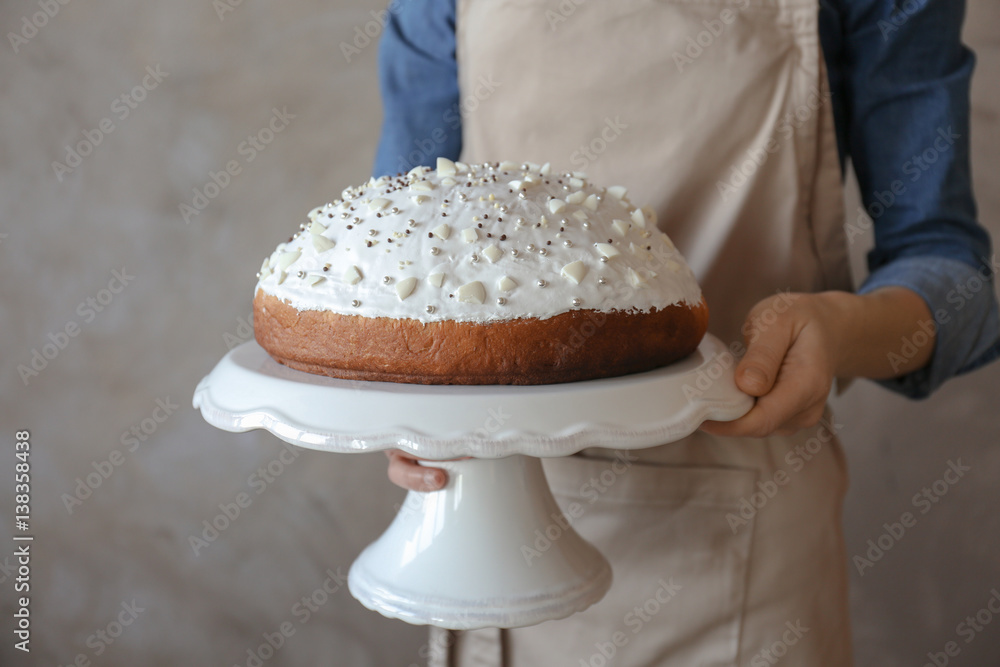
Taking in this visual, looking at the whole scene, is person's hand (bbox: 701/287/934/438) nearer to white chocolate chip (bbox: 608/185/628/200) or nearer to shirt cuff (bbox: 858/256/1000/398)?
shirt cuff (bbox: 858/256/1000/398)

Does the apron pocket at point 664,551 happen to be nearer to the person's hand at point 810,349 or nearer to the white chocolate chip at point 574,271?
the person's hand at point 810,349

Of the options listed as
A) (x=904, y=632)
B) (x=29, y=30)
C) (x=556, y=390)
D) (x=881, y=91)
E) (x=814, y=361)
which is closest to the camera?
(x=556, y=390)

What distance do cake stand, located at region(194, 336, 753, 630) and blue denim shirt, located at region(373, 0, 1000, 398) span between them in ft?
1.01

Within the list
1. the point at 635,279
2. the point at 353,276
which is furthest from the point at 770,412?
the point at 353,276

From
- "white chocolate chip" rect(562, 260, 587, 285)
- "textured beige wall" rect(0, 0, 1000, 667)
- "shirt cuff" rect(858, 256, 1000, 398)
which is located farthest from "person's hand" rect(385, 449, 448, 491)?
"textured beige wall" rect(0, 0, 1000, 667)

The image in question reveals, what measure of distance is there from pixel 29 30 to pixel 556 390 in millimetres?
1497

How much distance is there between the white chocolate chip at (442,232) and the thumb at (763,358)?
0.29 meters

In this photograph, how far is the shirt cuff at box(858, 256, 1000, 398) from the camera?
904 mm

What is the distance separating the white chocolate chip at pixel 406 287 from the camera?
0.65 m

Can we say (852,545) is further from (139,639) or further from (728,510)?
(139,639)

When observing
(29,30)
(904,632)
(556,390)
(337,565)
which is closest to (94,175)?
(29,30)

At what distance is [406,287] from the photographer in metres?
0.65

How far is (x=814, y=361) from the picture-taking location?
75 centimetres

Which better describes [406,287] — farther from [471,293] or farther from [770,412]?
[770,412]
